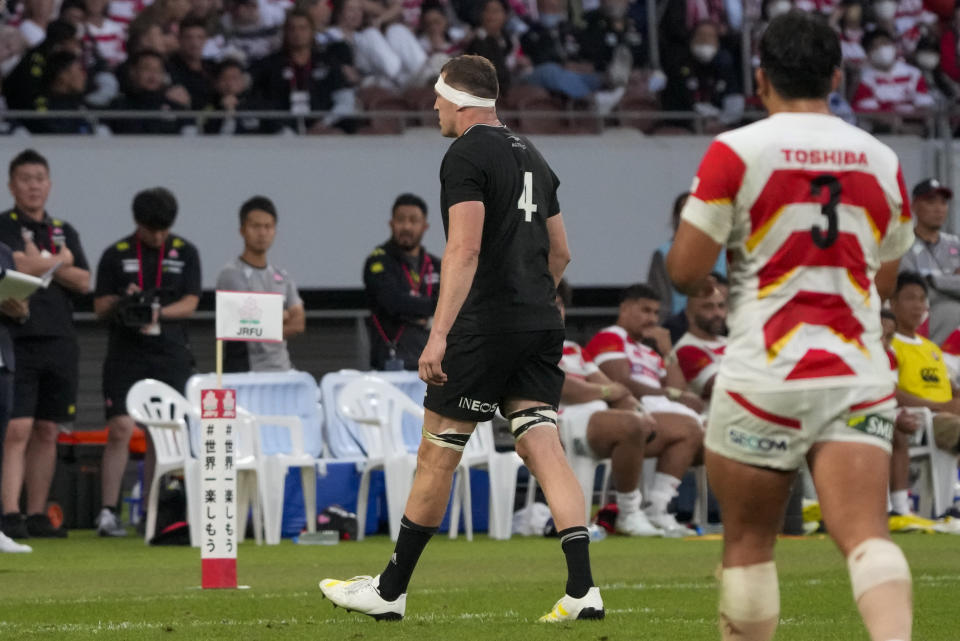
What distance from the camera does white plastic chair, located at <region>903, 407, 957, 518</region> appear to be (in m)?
13.4

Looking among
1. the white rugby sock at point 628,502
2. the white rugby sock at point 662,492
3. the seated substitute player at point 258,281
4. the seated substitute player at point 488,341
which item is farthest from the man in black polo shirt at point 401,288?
the seated substitute player at point 488,341

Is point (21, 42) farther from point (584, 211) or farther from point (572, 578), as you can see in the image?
point (572, 578)

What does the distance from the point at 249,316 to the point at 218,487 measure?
989 millimetres

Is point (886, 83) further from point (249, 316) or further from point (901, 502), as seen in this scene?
point (249, 316)

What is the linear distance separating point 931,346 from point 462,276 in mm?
7995

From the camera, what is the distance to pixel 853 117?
17.9 meters

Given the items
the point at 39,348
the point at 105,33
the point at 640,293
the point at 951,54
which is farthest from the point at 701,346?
the point at 951,54

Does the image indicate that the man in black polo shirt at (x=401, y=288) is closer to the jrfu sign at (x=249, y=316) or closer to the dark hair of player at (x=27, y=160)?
the dark hair of player at (x=27, y=160)

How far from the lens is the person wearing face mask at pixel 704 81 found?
18312 millimetres

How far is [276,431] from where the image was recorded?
12344 millimetres

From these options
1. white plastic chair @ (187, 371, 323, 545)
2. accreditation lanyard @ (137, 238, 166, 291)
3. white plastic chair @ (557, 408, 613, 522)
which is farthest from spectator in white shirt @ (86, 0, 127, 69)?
white plastic chair @ (557, 408, 613, 522)

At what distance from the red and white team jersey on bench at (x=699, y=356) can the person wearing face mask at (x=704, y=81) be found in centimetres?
587

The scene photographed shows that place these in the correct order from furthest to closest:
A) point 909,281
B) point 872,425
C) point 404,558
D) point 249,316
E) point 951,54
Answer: point 951,54 → point 909,281 → point 249,316 → point 404,558 → point 872,425

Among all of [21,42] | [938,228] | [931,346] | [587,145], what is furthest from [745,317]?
[587,145]
